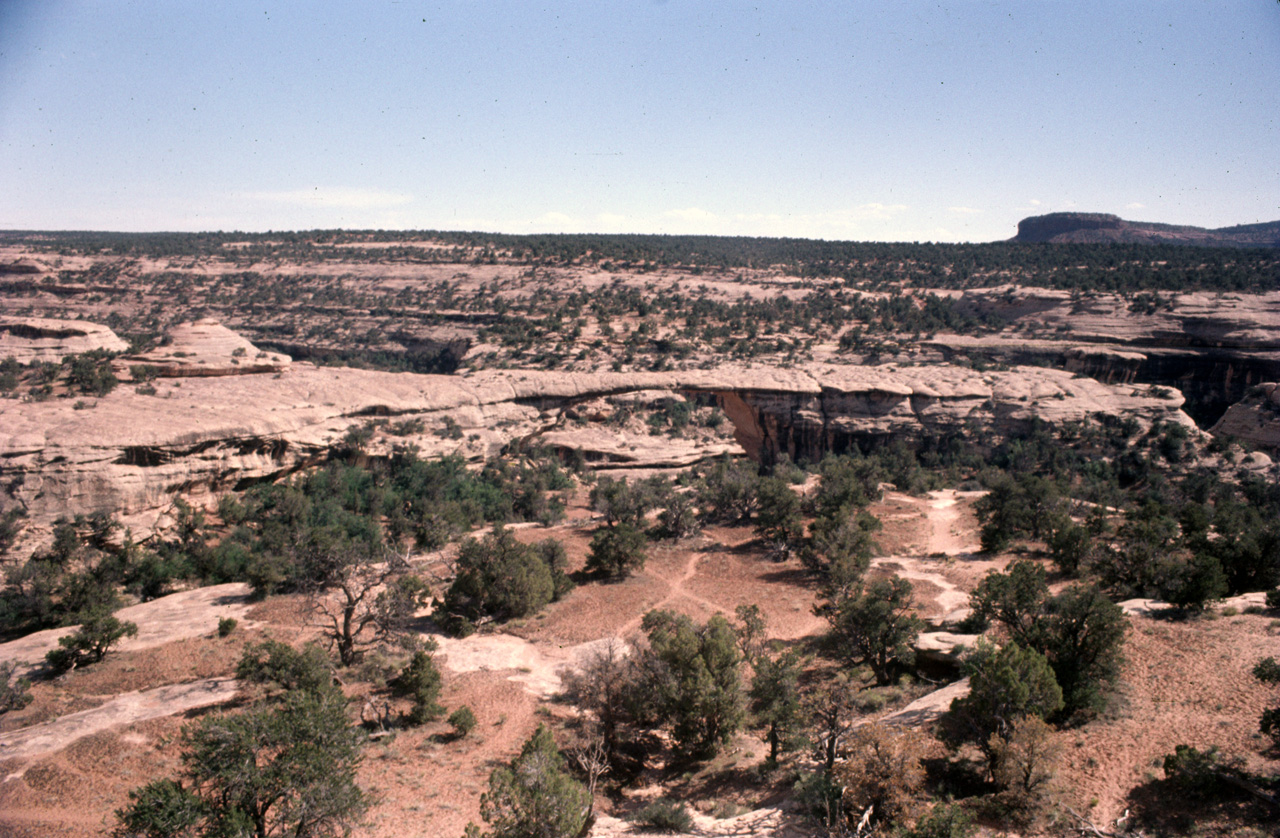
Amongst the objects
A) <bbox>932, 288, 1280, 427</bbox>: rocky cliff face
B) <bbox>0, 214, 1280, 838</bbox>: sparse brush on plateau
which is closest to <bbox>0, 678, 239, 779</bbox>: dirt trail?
<bbox>0, 214, 1280, 838</bbox>: sparse brush on plateau

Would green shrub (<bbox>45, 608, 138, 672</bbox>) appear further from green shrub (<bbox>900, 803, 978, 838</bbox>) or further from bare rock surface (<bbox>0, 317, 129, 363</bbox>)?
bare rock surface (<bbox>0, 317, 129, 363</bbox>)

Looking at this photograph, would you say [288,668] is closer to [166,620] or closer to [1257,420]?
[166,620]

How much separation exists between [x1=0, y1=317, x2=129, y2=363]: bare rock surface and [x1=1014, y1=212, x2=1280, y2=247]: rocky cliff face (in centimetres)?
11970

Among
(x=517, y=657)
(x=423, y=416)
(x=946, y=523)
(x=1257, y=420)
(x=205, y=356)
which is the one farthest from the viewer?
(x=1257, y=420)

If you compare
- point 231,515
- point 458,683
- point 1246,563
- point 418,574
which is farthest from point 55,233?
point 1246,563

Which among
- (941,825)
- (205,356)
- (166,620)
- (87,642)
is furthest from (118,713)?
(205,356)

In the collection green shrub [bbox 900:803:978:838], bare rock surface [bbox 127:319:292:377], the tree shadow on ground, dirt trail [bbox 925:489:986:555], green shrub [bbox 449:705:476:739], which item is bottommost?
dirt trail [bbox 925:489:986:555]

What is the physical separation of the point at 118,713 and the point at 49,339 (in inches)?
1334

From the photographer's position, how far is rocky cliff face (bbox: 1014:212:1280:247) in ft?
354

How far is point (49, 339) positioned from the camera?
1492 inches

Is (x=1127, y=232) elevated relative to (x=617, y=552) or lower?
elevated

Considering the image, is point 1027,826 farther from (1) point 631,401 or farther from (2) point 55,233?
(2) point 55,233

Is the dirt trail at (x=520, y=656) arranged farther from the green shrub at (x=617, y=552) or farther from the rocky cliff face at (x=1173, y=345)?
the rocky cliff face at (x=1173, y=345)

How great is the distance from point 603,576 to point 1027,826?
16.0m
